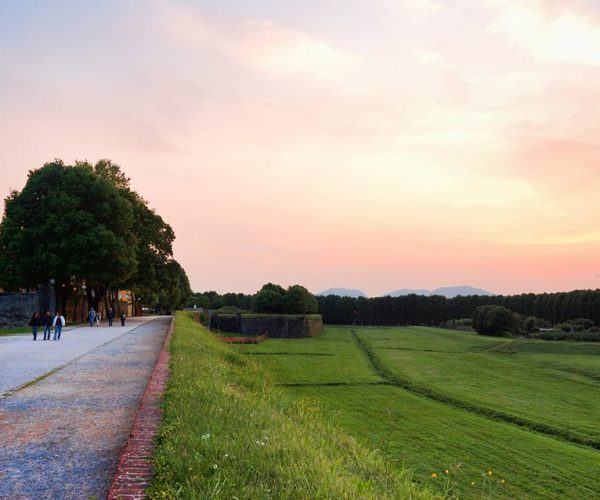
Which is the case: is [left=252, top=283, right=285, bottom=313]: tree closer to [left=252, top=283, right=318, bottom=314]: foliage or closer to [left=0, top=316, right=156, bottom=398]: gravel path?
[left=252, top=283, right=318, bottom=314]: foliage

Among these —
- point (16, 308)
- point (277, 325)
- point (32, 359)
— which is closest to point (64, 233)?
point (16, 308)

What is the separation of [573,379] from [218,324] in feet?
148

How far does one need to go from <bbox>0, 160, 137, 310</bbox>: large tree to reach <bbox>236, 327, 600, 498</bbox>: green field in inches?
557

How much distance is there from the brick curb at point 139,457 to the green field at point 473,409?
320cm

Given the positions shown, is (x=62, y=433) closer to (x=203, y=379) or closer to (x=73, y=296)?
(x=203, y=379)

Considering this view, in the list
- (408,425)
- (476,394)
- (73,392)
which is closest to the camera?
(73,392)

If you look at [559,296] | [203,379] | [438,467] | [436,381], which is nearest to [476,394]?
[436,381]

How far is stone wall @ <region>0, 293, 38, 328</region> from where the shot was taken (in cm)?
4122

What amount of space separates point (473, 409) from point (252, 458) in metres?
16.2

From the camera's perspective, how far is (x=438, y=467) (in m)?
12.2

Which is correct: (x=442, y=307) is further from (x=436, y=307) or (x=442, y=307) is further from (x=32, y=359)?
(x=32, y=359)

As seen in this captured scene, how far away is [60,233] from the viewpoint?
3978 centimetres

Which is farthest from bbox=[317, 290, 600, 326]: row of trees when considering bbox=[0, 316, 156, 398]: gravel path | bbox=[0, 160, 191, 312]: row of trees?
bbox=[0, 316, 156, 398]: gravel path

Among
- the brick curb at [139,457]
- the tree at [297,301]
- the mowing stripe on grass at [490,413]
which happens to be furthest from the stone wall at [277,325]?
the brick curb at [139,457]
